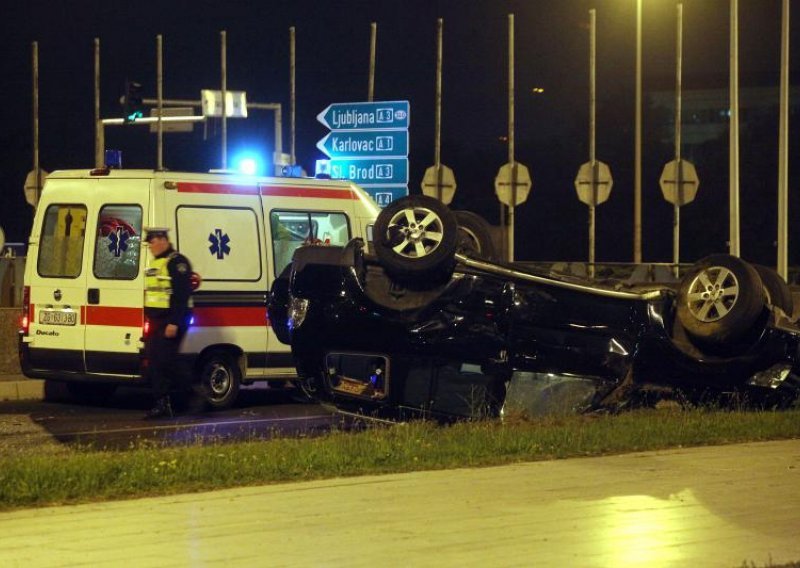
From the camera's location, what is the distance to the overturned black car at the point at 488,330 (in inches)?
431

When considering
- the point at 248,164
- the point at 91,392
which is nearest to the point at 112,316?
the point at 91,392

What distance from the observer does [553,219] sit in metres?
84.4

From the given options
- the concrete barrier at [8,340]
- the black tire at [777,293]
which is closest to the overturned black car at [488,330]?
the black tire at [777,293]

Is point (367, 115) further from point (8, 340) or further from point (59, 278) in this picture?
point (59, 278)

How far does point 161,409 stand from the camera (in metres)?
13.3

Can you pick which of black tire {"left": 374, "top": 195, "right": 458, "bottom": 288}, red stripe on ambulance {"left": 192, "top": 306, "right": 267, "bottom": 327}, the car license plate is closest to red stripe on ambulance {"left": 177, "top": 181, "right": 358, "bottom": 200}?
red stripe on ambulance {"left": 192, "top": 306, "right": 267, "bottom": 327}

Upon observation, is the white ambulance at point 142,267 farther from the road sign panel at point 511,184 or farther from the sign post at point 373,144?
the road sign panel at point 511,184

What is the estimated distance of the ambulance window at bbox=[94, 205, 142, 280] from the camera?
524 inches

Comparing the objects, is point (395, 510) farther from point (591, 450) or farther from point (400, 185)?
point (400, 185)

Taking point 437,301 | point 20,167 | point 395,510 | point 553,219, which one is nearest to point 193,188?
point 437,301

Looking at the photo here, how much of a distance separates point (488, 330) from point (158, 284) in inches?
136

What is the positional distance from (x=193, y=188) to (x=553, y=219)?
235 feet

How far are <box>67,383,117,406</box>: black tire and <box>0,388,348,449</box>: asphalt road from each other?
0.32 ft

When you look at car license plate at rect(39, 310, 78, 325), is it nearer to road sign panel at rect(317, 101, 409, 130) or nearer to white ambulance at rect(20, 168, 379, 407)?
white ambulance at rect(20, 168, 379, 407)
